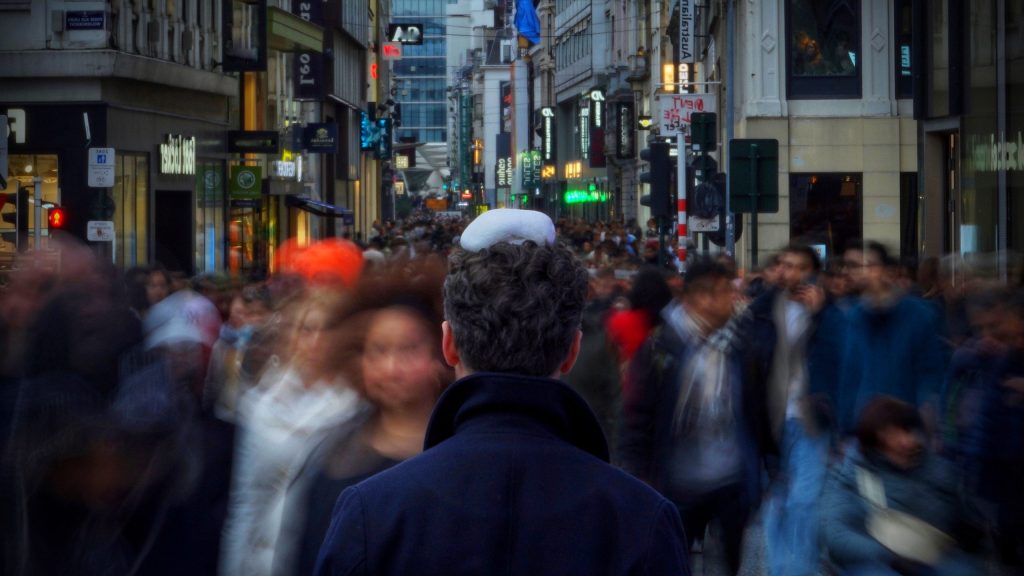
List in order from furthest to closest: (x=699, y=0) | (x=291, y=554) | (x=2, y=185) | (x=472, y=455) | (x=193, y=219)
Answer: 1. (x=699, y=0)
2. (x=193, y=219)
3. (x=2, y=185)
4. (x=291, y=554)
5. (x=472, y=455)

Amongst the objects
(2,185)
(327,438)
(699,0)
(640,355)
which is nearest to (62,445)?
(327,438)

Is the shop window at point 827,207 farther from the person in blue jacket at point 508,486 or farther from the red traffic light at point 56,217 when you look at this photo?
the person in blue jacket at point 508,486

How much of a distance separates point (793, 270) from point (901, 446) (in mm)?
5161

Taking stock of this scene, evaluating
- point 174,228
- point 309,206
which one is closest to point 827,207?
point 174,228

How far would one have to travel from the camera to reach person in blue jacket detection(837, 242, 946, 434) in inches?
350

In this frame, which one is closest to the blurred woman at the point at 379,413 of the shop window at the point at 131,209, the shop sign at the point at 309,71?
the shop window at the point at 131,209

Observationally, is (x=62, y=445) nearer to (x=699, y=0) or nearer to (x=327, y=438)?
(x=327, y=438)

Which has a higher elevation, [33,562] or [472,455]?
[472,455]

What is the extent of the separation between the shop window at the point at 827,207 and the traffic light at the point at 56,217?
14637 millimetres

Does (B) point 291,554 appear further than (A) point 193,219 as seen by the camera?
No

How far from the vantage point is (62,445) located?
16.0 ft

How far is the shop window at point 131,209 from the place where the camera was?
86.9 feet

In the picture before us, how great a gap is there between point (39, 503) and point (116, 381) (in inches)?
56.2

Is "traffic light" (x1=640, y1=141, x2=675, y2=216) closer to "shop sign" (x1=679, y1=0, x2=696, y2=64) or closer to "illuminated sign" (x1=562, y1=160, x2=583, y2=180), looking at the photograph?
"shop sign" (x1=679, y1=0, x2=696, y2=64)
